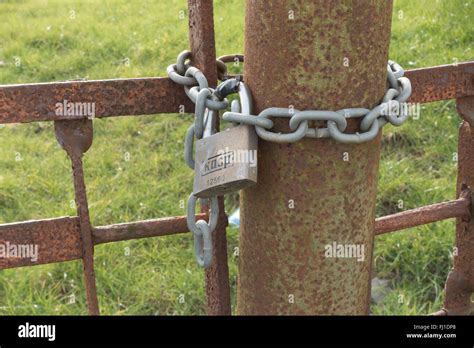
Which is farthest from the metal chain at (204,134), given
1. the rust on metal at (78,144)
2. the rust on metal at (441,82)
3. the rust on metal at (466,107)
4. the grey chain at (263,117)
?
the rust on metal at (466,107)

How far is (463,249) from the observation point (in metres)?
1.78

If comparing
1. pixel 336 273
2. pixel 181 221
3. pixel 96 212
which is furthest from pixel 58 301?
pixel 336 273

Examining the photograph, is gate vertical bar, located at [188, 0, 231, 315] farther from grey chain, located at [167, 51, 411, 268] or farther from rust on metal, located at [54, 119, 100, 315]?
rust on metal, located at [54, 119, 100, 315]

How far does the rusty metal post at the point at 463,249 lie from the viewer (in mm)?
1710

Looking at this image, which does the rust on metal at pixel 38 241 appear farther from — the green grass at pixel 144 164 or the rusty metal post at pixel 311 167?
the green grass at pixel 144 164

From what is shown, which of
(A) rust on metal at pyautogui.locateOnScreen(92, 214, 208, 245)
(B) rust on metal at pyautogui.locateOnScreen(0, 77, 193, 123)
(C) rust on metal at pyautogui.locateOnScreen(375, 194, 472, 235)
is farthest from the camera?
(C) rust on metal at pyautogui.locateOnScreen(375, 194, 472, 235)

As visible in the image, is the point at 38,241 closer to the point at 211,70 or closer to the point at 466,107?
the point at 211,70

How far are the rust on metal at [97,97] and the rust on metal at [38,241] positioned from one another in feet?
0.70

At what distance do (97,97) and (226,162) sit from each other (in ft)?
1.15

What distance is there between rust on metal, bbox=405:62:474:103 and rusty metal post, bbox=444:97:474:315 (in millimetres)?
103

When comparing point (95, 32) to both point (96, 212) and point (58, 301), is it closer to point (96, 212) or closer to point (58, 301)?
point (96, 212)

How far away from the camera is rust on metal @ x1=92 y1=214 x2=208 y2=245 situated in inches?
54.3

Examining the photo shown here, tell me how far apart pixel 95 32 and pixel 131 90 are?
11.7ft

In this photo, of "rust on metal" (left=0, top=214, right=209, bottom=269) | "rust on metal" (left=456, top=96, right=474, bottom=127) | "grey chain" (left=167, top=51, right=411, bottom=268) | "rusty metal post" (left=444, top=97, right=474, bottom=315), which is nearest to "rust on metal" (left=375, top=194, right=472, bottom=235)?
"rusty metal post" (left=444, top=97, right=474, bottom=315)
